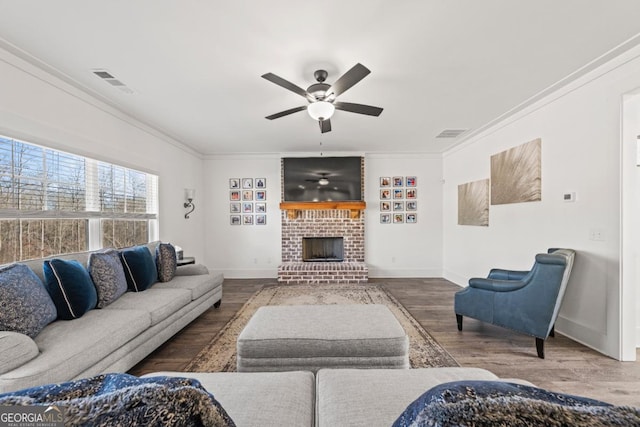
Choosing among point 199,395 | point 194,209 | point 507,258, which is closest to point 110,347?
point 199,395

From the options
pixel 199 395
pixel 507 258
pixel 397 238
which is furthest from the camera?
pixel 397 238

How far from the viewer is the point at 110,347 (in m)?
1.82

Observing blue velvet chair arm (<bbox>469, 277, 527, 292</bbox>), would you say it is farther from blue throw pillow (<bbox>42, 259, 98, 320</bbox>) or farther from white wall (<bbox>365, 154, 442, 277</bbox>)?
blue throw pillow (<bbox>42, 259, 98, 320</bbox>)

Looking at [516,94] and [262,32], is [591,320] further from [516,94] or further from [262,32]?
[262,32]

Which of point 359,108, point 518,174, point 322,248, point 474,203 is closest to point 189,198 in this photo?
point 322,248

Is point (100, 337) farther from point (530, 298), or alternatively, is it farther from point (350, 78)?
point (530, 298)

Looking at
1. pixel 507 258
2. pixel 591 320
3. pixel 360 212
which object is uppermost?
pixel 360 212

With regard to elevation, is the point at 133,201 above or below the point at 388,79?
below

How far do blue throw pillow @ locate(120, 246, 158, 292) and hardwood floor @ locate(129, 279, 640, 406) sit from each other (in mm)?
673

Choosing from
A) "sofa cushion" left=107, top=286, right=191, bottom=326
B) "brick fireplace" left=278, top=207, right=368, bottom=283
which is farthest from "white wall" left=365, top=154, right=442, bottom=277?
"sofa cushion" left=107, top=286, right=191, bottom=326

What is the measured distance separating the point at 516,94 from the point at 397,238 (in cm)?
326

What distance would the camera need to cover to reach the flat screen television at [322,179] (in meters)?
5.37

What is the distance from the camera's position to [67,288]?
2020 millimetres

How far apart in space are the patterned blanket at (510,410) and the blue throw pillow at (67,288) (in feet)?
8.35
